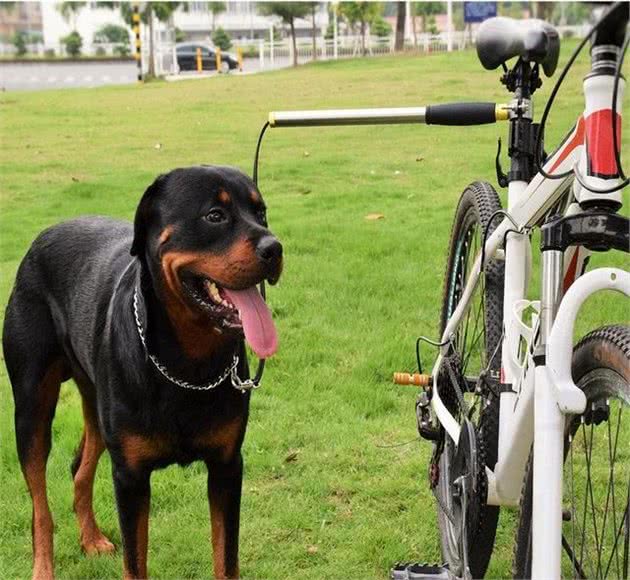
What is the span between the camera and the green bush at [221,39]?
41375 mm

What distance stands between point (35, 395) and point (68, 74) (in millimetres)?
35459

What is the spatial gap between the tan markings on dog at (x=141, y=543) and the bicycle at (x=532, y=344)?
83cm

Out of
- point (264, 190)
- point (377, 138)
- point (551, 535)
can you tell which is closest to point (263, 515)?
point (551, 535)

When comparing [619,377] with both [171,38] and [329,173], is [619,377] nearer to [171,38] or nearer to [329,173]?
[329,173]

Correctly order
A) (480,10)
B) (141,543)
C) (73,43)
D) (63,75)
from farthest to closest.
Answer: (73,43) → (63,75) → (480,10) → (141,543)

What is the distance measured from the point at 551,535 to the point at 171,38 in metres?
37.4

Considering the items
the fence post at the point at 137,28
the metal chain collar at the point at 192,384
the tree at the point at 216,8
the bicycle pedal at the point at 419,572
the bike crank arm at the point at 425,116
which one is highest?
the tree at the point at 216,8

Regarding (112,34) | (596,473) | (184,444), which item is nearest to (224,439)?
(184,444)

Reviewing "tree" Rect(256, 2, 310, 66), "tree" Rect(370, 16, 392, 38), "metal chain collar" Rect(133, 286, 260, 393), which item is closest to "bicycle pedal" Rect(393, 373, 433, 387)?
"metal chain collar" Rect(133, 286, 260, 393)

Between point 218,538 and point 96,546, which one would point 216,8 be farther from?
point 218,538

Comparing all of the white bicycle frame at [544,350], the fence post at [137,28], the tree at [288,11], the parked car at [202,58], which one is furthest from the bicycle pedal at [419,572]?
the parked car at [202,58]

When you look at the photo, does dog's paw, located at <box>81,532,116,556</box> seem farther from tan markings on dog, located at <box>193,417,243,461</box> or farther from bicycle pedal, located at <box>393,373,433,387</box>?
bicycle pedal, located at <box>393,373,433,387</box>

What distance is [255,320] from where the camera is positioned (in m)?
2.64

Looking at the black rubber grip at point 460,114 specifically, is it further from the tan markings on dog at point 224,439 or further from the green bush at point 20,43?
the green bush at point 20,43
